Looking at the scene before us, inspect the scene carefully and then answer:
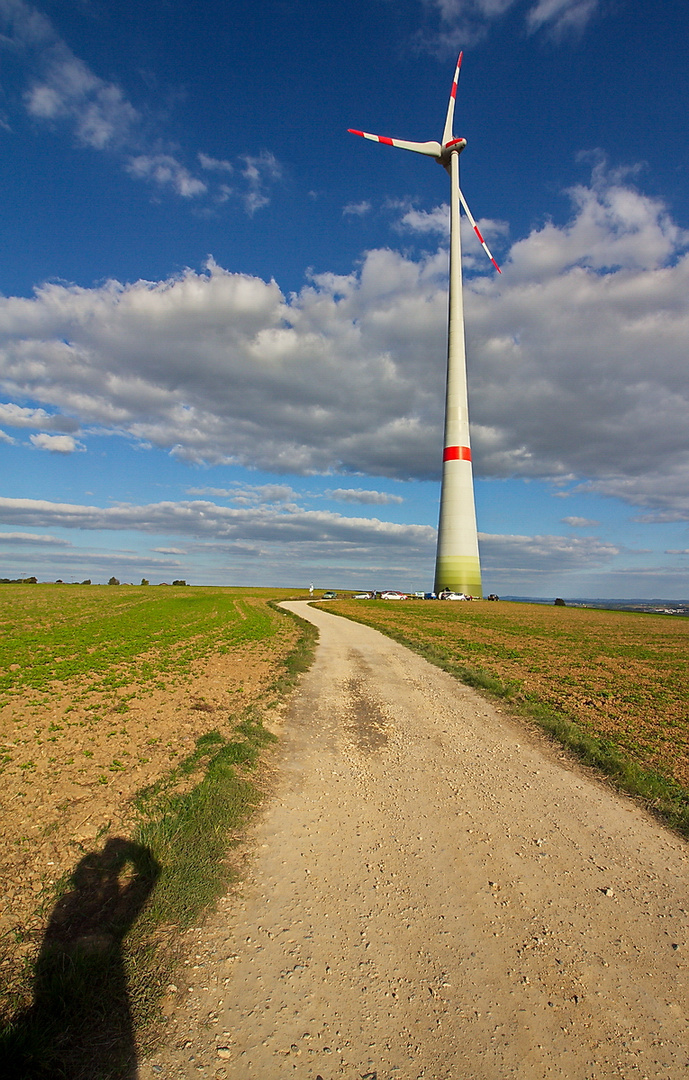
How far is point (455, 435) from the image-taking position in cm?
8350

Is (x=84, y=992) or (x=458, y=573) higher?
(x=458, y=573)

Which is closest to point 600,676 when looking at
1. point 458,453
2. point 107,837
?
point 107,837

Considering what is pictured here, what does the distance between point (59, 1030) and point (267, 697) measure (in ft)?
39.6

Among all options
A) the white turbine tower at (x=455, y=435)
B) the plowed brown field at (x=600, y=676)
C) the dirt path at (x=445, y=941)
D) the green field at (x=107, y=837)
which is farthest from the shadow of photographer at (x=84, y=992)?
the white turbine tower at (x=455, y=435)

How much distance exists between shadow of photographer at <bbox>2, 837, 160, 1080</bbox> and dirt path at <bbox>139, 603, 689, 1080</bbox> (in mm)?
449

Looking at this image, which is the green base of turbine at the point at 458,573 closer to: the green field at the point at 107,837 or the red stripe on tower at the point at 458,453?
the red stripe on tower at the point at 458,453

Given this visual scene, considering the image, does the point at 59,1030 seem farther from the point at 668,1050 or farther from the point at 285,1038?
the point at 668,1050

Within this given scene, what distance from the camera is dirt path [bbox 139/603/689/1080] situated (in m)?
3.94

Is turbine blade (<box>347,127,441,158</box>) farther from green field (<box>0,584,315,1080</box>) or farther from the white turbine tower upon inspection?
green field (<box>0,584,315,1080</box>)

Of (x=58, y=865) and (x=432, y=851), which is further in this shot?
(x=432, y=851)

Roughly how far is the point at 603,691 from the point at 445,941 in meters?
15.3

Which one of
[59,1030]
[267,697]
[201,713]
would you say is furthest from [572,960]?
[267,697]

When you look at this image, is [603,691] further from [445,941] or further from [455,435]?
[455,435]

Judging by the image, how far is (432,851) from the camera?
6.97m
